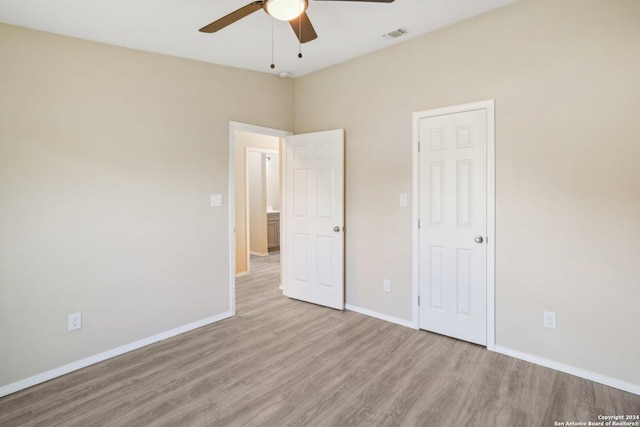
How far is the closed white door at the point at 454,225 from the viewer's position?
2.82 metres

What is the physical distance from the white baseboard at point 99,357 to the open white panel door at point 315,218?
1046 mm

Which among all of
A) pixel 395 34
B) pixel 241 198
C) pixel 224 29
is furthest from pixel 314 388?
pixel 241 198

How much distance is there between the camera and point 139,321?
2.98m

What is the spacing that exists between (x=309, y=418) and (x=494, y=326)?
176cm

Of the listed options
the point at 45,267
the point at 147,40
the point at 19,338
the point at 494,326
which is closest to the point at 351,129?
the point at 147,40

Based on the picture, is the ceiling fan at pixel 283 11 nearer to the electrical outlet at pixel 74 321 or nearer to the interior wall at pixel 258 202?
the electrical outlet at pixel 74 321

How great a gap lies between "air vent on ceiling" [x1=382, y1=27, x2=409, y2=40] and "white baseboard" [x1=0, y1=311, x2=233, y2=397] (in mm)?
3306

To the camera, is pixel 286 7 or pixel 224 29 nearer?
pixel 286 7

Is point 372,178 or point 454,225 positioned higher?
point 372,178

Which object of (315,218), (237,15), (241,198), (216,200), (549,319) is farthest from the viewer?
(241,198)

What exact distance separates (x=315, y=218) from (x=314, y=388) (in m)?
2.01

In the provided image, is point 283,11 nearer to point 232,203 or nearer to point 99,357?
point 232,203

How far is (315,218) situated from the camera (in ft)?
12.9

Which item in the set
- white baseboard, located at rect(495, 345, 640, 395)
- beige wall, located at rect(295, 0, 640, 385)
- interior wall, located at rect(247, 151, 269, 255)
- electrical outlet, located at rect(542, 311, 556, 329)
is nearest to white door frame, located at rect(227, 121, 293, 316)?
beige wall, located at rect(295, 0, 640, 385)
